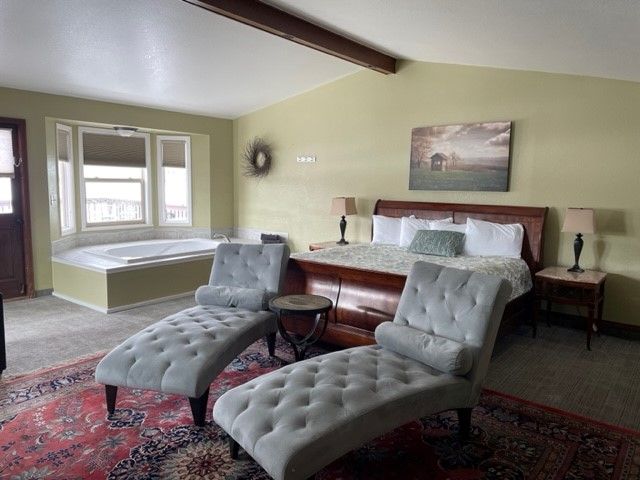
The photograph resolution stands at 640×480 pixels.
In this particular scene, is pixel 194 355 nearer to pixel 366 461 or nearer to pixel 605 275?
pixel 366 461

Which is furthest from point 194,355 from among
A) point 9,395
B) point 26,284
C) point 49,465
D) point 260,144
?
point 260,144

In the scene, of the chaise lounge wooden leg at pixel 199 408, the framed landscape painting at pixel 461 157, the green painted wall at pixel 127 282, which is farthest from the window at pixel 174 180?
the chaise lounge wooden leg at pixel 199 408

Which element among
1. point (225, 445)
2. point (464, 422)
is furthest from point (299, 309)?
point (464, 422)

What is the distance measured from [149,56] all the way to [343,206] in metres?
2.80

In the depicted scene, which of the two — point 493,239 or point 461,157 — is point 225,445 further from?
point 461,157

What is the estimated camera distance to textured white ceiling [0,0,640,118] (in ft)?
11.0

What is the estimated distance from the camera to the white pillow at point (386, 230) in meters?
5.58

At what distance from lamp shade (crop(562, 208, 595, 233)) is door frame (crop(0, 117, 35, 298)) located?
5.82m

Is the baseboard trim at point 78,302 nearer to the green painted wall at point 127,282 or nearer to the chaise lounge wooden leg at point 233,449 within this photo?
the green painted wall at point 127,282

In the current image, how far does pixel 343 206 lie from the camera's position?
19.7 ft

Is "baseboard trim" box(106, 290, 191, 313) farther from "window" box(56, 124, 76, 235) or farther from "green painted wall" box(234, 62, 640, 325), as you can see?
"green painted wall" box(234, 62, 640, 325)

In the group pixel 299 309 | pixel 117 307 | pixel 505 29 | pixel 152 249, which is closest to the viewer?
pixel 299 309

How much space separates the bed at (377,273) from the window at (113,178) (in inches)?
151

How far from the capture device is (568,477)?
7.35ft
